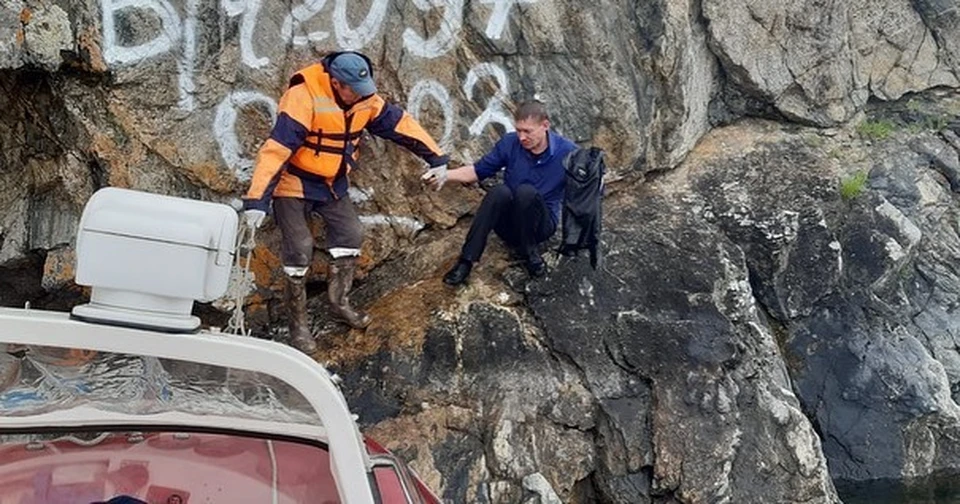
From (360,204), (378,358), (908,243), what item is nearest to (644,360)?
(378,358)

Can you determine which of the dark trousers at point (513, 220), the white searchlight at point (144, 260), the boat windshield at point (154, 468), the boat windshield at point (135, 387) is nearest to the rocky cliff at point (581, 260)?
the dark trousers at point (513, 220)

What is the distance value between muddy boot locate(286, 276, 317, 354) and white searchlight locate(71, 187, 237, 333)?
3099 millimetres

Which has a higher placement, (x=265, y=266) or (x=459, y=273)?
(x=459, y=273)

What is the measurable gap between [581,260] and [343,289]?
1578 millimetres

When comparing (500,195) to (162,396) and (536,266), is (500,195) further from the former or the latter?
(162,396)

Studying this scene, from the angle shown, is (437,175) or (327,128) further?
(437,175)

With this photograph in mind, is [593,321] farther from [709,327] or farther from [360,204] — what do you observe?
[360,204]

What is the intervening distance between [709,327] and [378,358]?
210 centimetres

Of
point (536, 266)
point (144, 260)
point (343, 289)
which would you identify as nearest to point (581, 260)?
point (536, 266)

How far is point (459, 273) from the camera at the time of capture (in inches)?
228

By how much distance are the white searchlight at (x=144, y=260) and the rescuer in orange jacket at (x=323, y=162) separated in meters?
2.21

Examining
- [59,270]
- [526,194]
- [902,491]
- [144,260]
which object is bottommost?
[59,270]

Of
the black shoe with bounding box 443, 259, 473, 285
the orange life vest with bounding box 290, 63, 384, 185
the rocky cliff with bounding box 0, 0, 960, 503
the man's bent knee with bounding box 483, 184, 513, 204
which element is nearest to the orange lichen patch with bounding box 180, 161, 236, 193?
the rocky cliff with bounding box 0, 0, 960, 503

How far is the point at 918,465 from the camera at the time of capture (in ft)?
20.6
